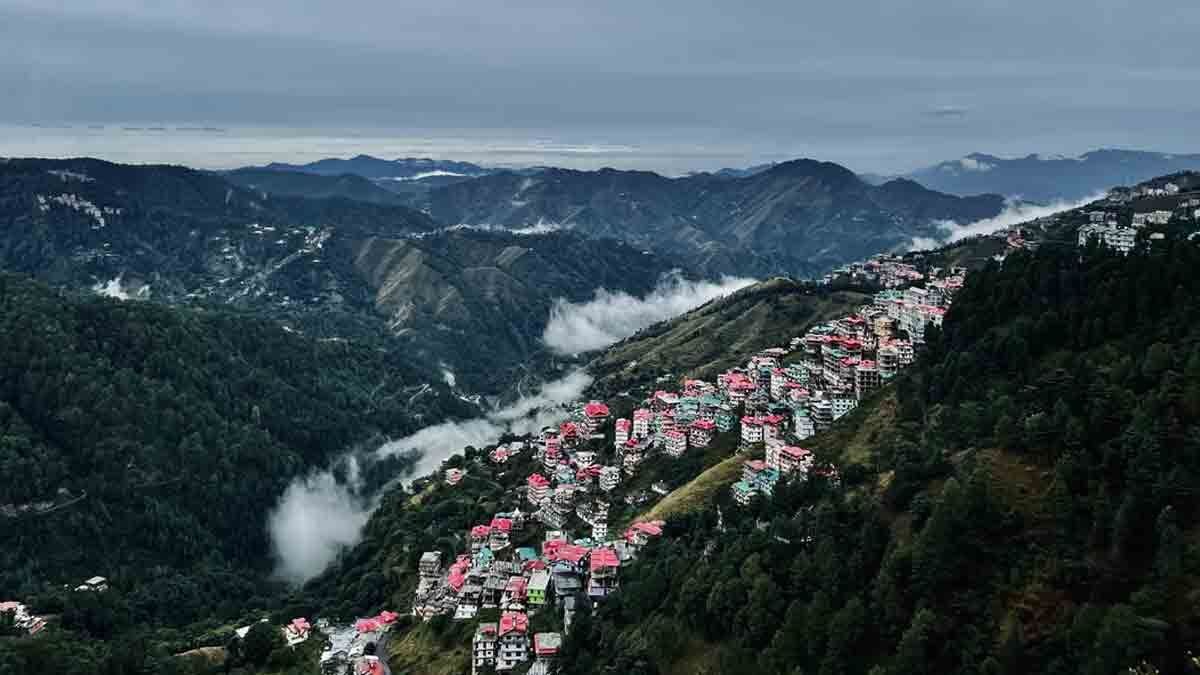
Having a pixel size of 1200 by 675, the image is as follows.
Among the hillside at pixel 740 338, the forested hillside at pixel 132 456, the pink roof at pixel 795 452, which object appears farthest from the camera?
the hillside at pixel 740 338

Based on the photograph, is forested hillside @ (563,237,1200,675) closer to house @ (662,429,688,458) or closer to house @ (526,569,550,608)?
house @ (526,569,550,608)

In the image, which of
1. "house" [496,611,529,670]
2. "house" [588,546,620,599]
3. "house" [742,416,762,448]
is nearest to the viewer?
"house" [496,611,529,670]

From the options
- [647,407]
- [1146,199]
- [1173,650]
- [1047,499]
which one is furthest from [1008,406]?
[1146,199]

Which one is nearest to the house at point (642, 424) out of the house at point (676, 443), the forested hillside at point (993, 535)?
the house at point (676, 443)

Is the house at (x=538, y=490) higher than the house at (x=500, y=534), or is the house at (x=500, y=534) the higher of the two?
the house at (x=538, y=490)

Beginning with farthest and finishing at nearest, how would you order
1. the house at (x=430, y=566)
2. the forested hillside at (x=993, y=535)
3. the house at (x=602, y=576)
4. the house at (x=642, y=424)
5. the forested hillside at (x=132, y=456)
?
1. the forested hillside at (x=132, y=456)
2. the house at (x=642, y=424)
3. the house at (x=430, y=566)
4. the house at (x=602, y=576)
5. the forested hillside at (x=993, y=535)

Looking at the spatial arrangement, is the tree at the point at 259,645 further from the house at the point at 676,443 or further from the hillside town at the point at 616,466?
the house at the point at 676,443

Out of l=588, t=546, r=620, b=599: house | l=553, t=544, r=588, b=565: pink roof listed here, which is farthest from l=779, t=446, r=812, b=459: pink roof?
l=553, t=544, r=588, b=565: pink roof
